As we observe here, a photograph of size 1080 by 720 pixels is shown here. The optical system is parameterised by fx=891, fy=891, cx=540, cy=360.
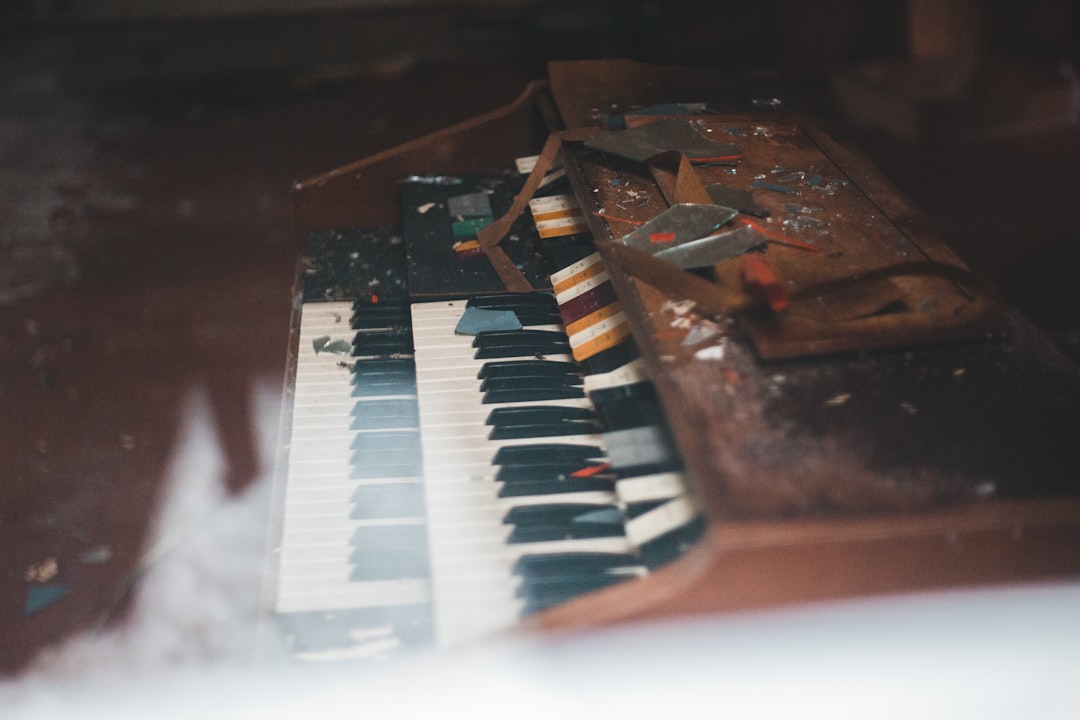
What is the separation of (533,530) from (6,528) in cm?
224

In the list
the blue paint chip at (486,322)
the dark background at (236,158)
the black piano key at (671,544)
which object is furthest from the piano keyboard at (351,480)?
the dark background at (236,158)

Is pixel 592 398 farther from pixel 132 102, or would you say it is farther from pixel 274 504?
pixel 132 102

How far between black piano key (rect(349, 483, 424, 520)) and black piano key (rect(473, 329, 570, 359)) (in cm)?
39

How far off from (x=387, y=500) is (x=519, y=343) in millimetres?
514

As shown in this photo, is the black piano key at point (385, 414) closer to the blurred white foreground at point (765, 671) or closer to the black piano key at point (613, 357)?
the black piano key at point (613, 357)

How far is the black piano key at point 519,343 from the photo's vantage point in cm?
213

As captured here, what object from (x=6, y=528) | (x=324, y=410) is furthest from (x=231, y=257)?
(x=324, y=410)

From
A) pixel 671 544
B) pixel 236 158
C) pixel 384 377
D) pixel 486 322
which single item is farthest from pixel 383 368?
pixel 236 158

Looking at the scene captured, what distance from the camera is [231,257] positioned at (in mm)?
4602

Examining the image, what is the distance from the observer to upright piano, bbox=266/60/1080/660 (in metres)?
1.33

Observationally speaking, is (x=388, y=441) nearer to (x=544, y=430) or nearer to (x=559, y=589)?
(x=544, y=430)

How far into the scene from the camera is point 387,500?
6.16ft

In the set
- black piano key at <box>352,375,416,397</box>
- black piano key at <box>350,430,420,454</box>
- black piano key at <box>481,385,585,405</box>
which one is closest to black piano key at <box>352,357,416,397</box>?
black piano key at <box>352,375,416,397</box>

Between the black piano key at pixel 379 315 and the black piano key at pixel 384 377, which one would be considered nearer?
the black piano key at pixel 384 377
